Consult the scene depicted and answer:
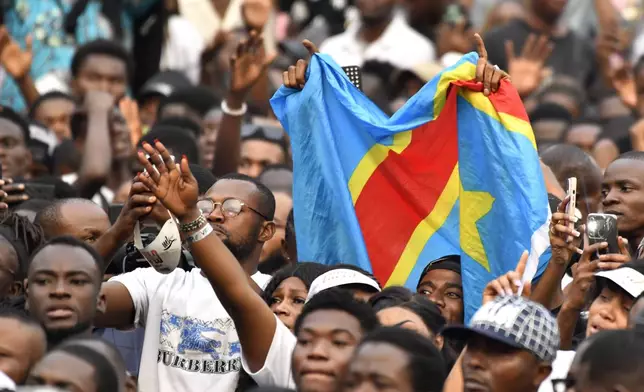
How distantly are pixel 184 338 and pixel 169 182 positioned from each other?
1057 mm

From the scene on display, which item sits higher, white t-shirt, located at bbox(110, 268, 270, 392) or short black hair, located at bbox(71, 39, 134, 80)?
short black hair, located at bbox(71, 39, 134, 80)

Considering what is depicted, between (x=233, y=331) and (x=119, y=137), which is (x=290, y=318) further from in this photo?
(x=119, y=137)

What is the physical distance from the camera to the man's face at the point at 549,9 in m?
13.9

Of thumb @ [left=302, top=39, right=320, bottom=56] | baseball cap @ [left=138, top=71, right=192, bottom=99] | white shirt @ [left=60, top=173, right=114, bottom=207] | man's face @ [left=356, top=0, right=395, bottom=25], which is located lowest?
white shirt @ [left=60, top=173, right=114, bottom=207]

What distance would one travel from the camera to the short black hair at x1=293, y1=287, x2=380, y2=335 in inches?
267

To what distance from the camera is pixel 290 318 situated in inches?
307

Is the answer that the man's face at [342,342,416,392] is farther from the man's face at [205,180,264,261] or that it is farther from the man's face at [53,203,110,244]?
the man's face at [53,203,110,244]

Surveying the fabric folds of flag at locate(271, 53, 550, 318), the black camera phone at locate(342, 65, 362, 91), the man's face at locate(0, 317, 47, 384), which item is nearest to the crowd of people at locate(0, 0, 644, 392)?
the man's face at locate(0, 317, 47, 384)

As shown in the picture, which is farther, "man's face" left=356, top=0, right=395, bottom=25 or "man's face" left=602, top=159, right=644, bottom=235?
"man's face" left=356, top=0, right=395, bottom=25

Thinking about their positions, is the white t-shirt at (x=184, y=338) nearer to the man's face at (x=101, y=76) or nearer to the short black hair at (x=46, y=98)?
the man's face at (x=101, y=76)

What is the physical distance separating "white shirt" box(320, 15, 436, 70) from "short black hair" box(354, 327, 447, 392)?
23.4ft

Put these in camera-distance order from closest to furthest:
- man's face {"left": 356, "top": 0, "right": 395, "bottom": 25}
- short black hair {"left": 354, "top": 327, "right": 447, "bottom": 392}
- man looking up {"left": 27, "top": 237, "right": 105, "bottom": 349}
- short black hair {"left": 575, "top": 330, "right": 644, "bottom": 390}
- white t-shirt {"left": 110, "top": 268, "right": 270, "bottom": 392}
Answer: short black hair {"left": 575, "top": 330, "right": 644, "bottom": 390}, short black hair {"left": 354, "top": 327, "right": 447, "bottom": 392}, man looking up {"left": 27, "top": 237, "right": 105, "bottom": 349}, white t-shirt {"left": 110, "top": 268, "right": 270, "bottom": 392}, man's face {"left": 356, "top": 0, "right": 395, "bottom": 25}

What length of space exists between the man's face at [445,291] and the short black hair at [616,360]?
79.5 inches

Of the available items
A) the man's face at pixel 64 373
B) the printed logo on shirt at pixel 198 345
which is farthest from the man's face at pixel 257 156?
the man's face at pixel 64 373
